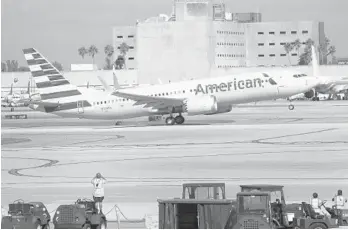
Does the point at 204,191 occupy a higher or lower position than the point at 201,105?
lower

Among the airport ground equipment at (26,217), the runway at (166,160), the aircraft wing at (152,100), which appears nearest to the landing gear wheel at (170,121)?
the runway at (166,160)

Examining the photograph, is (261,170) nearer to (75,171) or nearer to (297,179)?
(297,179)

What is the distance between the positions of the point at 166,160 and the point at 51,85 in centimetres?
3762

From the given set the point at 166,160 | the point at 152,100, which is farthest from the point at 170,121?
the point at 166,160

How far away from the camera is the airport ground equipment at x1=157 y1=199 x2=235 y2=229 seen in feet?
84.6

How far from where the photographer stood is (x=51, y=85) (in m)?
91.4

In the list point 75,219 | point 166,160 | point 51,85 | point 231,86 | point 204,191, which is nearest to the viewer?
point 75,219

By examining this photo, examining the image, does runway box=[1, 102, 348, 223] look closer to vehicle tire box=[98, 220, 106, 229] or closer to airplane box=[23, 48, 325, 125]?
airplane box=[23, 48, 325, 125]

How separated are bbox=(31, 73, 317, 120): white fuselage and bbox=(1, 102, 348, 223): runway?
5.54 ft

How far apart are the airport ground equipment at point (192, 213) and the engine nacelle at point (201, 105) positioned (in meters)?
61.0

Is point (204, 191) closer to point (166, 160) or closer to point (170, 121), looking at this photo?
point (166, 160)

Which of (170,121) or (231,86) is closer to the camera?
(231,86)

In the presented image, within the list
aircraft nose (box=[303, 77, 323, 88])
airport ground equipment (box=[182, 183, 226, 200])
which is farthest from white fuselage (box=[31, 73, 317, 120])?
airport ground equipment (box=[182, 183, 226, 200])

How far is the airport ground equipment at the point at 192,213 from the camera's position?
84.6 ft
